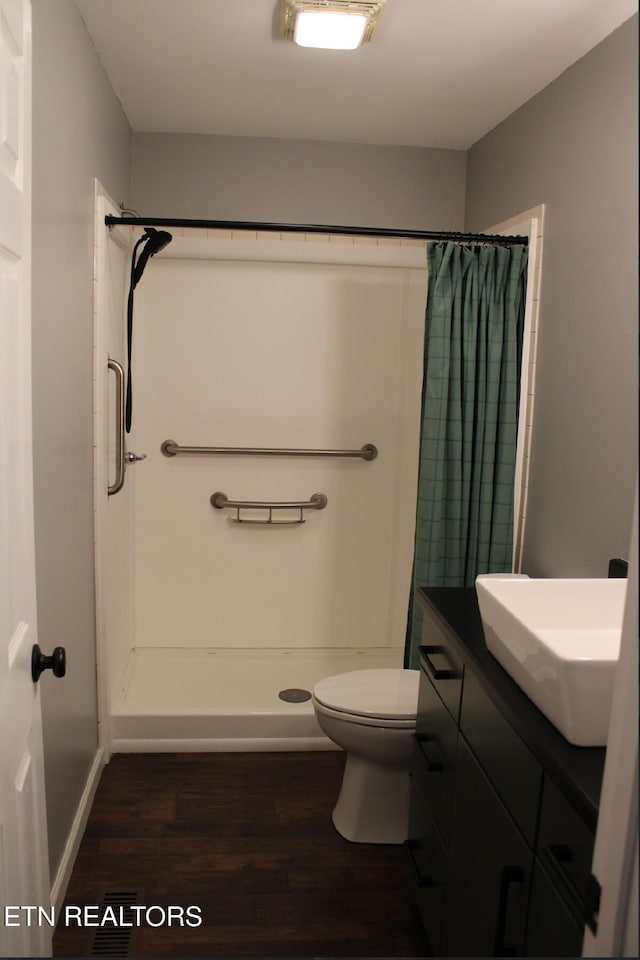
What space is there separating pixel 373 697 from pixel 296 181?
7.02 feet

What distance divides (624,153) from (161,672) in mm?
2995

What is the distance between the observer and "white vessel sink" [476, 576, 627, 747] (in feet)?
3.79

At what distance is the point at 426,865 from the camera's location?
74.0 inches

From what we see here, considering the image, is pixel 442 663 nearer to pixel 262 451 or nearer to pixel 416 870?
pixel 416 870

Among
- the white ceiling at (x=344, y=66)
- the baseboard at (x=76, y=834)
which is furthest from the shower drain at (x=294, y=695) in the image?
the white ceiling at (x=344, y=66)

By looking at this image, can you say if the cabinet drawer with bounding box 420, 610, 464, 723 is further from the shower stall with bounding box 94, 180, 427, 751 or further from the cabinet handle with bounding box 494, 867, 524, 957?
the shower stall with bounding box 94, 180, 427, 751

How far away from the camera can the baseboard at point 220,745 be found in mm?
2885

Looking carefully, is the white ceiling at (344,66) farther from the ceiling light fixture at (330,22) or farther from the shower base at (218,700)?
the shower base at (218,700)

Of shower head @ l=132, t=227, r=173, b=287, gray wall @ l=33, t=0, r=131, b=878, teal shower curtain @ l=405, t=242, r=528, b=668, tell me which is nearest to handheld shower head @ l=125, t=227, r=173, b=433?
shower head @ l=132, t=227, r=173, b=287

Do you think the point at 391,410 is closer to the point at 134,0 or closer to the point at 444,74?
the point at 444,74

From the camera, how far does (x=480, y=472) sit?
2580 mm


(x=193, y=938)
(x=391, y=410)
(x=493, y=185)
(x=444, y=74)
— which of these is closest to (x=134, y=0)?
(x=444, y=74)

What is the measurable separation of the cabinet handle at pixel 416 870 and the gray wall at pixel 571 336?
0.86 metres

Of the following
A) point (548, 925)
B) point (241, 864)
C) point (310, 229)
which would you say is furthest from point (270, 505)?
point (548, 925)
